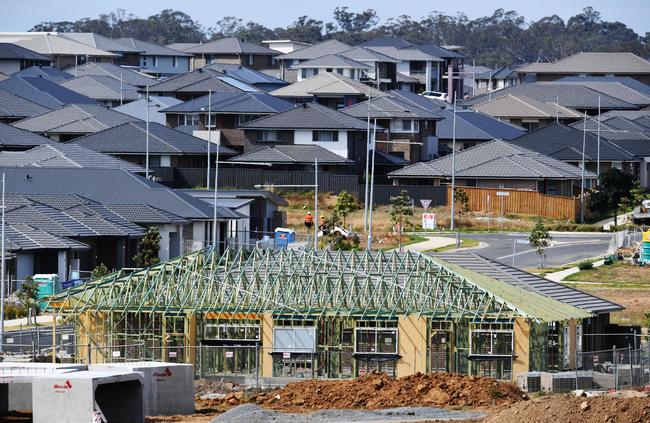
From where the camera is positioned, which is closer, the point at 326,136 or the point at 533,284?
the point at 533,284

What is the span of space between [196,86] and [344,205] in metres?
48.0

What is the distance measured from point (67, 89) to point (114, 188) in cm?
5751

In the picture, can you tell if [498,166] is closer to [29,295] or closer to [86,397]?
[29,295]

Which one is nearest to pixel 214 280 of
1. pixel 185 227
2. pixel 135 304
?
pixel 135 304

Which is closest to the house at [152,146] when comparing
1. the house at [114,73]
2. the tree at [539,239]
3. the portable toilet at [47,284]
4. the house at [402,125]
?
the house at [402,125]

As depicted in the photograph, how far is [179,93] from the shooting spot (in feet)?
465

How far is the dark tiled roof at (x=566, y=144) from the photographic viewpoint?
118394 millimetres

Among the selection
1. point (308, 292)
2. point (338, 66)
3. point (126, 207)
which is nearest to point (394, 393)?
point (308, 292)

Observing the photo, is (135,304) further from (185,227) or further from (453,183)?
(453,183)

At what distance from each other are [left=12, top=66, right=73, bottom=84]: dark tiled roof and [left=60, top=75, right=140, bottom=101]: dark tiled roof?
1.30 meters

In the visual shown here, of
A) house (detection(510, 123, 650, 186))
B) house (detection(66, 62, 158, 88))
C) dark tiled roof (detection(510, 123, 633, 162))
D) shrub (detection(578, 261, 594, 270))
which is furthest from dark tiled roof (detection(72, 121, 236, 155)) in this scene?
house (detection(66, 62, 158, 88))

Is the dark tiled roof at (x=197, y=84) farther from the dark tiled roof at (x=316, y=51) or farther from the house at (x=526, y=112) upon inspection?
the dark tiled roof at (x=316, y=51)

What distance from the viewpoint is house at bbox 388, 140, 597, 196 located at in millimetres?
104794

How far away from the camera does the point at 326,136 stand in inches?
4503
